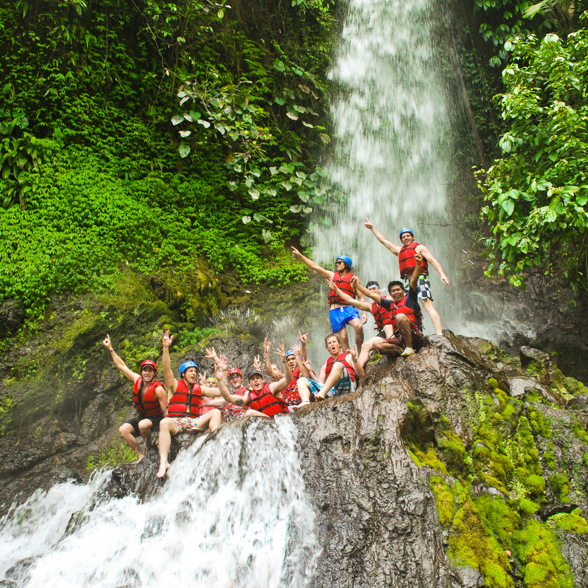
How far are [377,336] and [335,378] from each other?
0.99 meters

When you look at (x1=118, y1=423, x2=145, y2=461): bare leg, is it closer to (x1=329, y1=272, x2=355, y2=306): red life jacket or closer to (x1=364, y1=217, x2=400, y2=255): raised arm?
(x1=329, y1=272, x2=355, y2=306): red life jacket

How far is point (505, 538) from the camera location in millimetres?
3689

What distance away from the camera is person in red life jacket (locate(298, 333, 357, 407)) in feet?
18.3

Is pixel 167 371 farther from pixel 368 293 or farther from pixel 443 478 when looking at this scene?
pixel 443 478

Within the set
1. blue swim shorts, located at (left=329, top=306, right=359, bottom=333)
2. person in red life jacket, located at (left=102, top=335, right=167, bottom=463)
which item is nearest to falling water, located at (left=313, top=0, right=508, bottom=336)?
blue swim shorts, located at (left=329, top=306, right=359, bottom=333)

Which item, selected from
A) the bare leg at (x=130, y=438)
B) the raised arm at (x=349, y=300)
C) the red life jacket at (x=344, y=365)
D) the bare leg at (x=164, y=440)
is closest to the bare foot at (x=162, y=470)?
the bare leg at (x=164, y=440)

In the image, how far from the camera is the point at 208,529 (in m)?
4.24

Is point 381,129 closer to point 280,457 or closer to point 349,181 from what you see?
point 349,181

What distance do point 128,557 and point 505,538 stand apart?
10.6 ft

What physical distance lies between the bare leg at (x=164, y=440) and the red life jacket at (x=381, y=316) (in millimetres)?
2986

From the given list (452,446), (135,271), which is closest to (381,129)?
(135,271)

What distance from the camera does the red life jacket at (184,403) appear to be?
564 centimetres

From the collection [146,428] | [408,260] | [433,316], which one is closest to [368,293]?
[408,260]

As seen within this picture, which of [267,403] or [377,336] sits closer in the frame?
[267,403]
